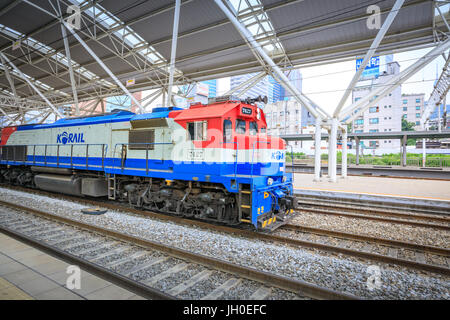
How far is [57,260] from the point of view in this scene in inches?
159

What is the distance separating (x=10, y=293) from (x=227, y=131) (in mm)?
4380

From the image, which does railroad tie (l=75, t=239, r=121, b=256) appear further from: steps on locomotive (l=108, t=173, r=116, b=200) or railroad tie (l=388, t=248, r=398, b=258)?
railroad tie (l=388, t=248, r=398, b=258)

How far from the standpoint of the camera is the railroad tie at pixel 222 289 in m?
3.18

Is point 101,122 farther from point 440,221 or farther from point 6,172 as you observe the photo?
point 440,221

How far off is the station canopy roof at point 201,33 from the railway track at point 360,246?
10.0m

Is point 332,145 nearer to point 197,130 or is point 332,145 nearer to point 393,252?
point 393,252

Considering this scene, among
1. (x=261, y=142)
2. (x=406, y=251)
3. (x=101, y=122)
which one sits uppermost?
(x=101, y=122)

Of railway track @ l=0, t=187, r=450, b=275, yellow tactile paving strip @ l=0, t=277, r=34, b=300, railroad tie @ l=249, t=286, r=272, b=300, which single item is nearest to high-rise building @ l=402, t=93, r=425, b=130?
railway track @ l=0, t=187, r=450, b=275


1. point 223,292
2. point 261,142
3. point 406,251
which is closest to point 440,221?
point 406,251

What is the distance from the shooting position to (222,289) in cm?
336

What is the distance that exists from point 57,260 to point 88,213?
335cm

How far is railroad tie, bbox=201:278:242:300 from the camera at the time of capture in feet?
10.4
